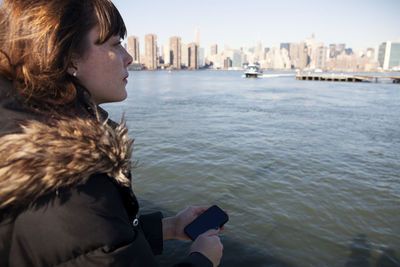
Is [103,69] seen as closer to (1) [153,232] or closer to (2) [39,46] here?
(2) [39,46]

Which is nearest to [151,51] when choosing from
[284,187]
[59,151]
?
[284,187]

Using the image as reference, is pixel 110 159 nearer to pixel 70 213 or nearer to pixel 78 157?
pixel 78 157

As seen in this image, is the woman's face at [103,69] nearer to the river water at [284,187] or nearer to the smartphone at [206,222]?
Answer: the smartphone at [206,222]

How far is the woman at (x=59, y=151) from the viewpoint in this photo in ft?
2.86

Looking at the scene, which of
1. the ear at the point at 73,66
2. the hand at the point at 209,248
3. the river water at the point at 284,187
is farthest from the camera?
the river water at the point at 284,187

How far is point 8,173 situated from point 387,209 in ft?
23.0

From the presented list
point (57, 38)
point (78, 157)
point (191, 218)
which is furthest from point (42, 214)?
point (191, 218)

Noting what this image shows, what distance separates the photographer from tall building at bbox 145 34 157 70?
188 metres

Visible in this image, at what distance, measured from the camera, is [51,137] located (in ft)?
3.09

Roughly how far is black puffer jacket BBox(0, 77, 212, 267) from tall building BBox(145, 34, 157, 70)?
196m

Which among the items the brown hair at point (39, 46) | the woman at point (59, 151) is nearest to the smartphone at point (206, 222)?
the woman at point (59, 151)

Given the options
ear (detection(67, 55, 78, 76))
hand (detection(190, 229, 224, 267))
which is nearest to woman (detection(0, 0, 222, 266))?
ear (detection(67, 55, 78, 76))

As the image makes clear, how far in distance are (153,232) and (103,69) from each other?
3.87ft

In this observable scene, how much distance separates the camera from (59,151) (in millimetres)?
934
